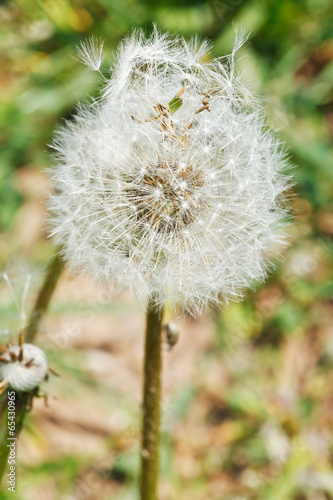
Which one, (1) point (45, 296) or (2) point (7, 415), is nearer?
(2) point (7, 415)

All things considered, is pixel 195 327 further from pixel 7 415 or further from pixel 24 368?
pixel 24 368

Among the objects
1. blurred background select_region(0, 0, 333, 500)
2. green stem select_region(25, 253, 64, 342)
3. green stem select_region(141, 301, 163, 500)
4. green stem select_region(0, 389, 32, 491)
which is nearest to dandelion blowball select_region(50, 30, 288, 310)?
green stem select_region(141, 301, 163, 500)

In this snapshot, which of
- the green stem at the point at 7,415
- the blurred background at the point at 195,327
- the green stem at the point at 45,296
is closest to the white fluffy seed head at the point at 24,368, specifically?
the green stem at the point at 7,415

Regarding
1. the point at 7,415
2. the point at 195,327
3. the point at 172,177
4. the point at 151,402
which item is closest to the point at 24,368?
the point at 7,415

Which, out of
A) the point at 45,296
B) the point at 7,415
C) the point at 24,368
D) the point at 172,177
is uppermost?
the point at 172,177

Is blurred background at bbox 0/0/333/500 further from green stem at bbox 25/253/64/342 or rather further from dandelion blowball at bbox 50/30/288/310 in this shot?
dandelion blowball at bbox 50/30/288/310

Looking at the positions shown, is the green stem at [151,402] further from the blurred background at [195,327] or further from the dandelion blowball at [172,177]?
the blurred background at [195,327]
